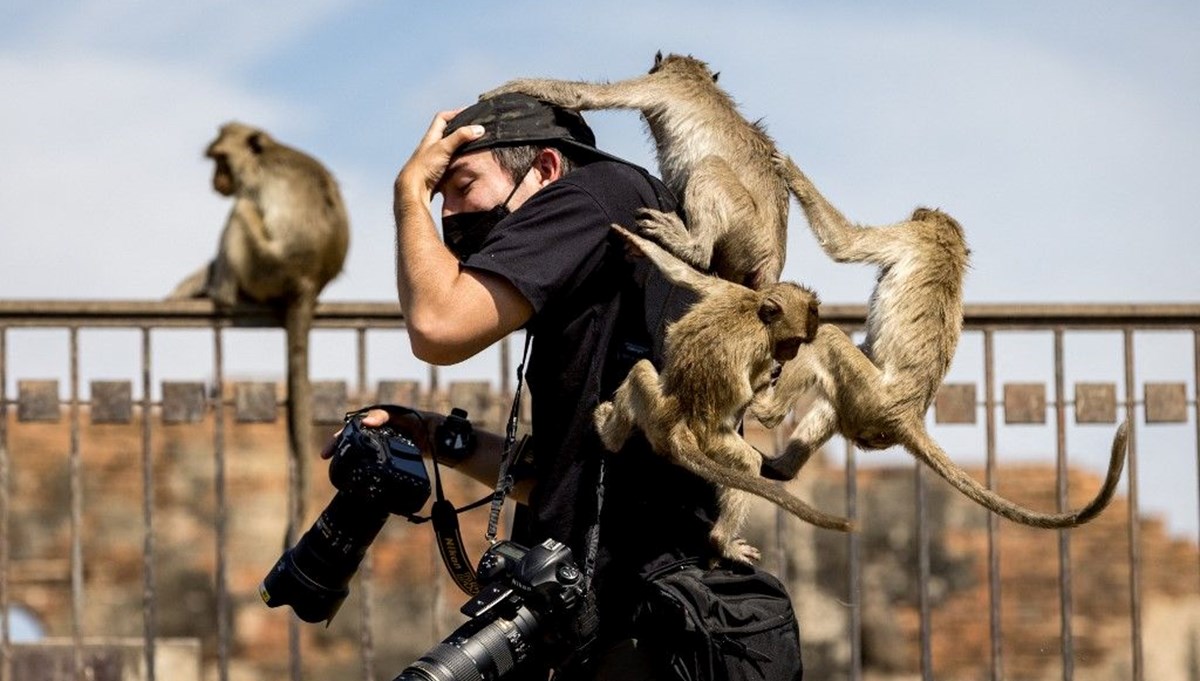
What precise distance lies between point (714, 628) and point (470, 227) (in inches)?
31.4

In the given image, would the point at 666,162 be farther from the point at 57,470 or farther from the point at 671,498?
the point at 57,470

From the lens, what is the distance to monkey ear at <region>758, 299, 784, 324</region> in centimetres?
314

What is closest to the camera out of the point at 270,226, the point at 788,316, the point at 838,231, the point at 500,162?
the point at 500,162

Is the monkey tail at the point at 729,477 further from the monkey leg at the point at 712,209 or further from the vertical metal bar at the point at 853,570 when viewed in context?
the vertical metal bar at the point at 853,570

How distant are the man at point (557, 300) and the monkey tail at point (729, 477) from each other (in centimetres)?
6

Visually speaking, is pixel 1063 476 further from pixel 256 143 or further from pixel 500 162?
pixel 256 143

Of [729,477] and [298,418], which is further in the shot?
[298,418]

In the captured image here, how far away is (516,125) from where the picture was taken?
303 centimetres

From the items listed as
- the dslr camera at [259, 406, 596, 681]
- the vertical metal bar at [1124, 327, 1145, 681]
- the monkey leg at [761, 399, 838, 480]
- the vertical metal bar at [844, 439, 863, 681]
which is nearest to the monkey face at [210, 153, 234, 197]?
the vertical metal bar at [844, 439, 863, 681]

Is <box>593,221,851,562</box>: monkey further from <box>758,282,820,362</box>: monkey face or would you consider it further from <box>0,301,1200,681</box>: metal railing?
<box>0,301,1200,681</box>: metal railing

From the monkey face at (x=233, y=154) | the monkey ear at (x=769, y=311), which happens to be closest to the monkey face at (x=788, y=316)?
the monkey ear at (x=769, y=311)

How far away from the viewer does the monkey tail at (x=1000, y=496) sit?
112 inches

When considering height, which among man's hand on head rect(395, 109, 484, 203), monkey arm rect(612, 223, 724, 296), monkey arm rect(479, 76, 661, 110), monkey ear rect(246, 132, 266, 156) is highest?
monkey ear rect(246, 132, 266, 156)

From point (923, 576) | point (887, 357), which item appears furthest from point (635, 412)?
point (923, 576)
